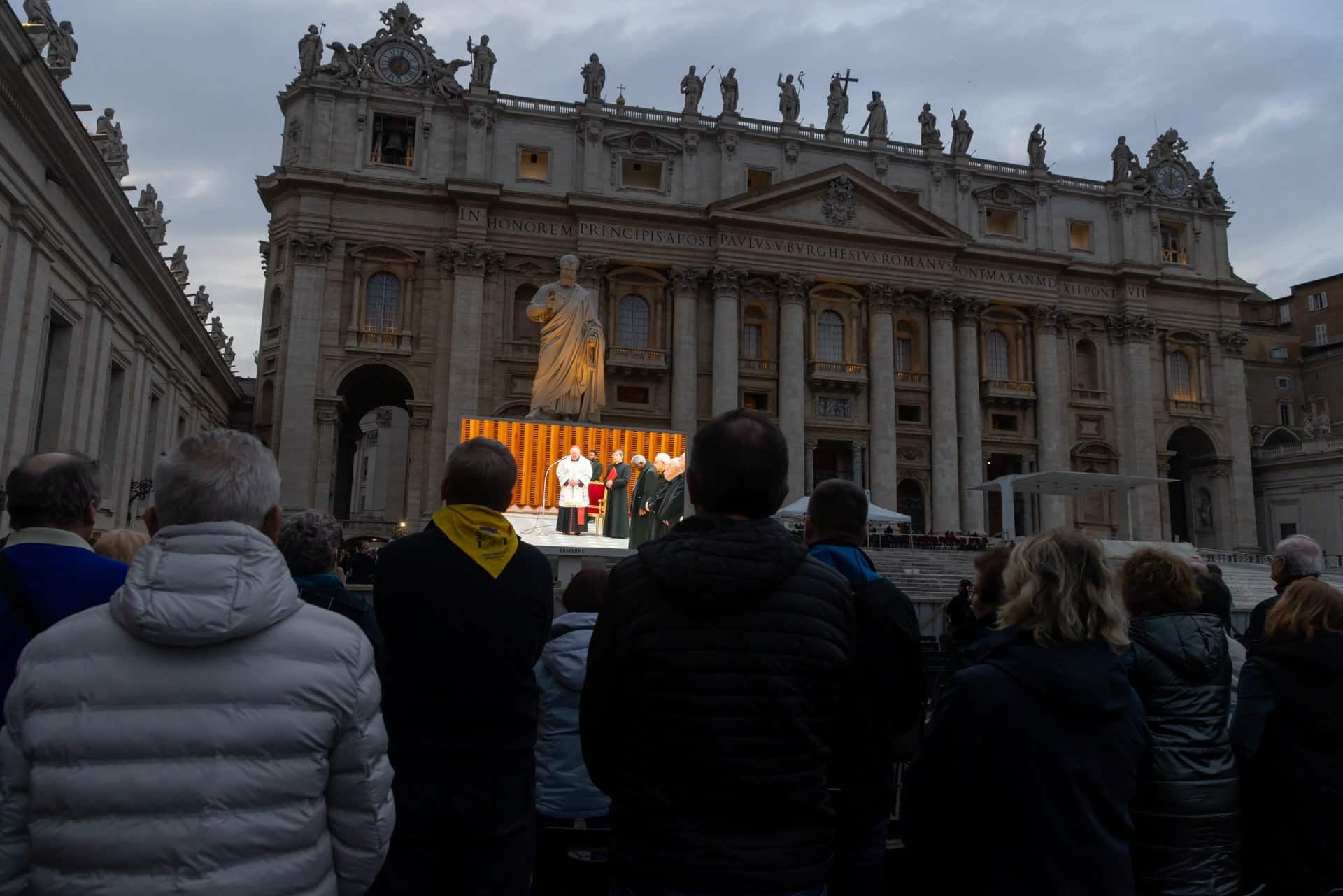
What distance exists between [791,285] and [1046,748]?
33.2m

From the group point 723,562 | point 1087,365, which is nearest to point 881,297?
point 1087,365

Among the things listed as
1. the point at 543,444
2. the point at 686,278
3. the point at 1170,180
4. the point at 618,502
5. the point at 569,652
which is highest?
the point at 1170,180

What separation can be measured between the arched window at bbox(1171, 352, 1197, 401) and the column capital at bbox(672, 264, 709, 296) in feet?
73.8

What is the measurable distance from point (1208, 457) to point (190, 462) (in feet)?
148

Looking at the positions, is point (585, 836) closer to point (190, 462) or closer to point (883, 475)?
point (190, 462)

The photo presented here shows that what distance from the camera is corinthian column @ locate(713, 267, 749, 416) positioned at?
33656 mm

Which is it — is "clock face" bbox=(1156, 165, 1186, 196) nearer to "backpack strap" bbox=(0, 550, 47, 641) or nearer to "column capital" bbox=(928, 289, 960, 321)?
"column capital" bbox=(928, 289, 960, 321)

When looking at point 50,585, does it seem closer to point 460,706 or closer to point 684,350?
point 460,706

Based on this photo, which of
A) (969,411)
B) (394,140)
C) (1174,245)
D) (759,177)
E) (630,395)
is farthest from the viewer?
(1174,245)

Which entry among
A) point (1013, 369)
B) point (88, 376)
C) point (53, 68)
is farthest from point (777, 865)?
point (1013, 369)

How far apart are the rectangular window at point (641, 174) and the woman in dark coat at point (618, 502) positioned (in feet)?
68.8

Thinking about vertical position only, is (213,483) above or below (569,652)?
above

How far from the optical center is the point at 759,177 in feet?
120

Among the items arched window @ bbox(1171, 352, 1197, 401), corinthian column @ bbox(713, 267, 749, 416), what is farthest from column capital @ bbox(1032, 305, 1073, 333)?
corinthian column @ bbox(713, 267, 749, 416)
